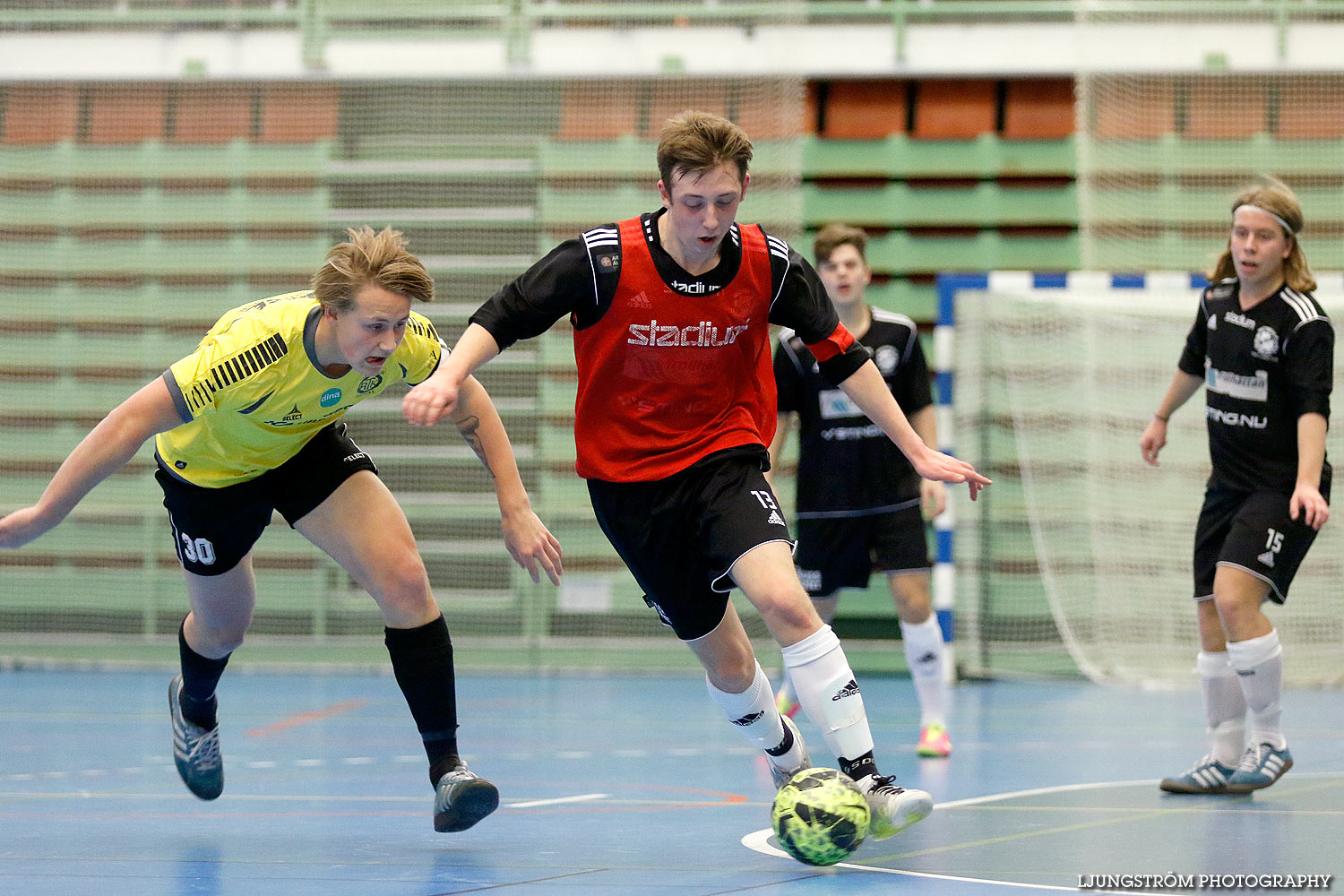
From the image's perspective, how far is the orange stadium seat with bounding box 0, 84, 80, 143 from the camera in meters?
10.8

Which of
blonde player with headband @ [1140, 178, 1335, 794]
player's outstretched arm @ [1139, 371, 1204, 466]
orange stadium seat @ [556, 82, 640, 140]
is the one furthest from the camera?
orange stadium seat @ [556, 82, 640, 140]

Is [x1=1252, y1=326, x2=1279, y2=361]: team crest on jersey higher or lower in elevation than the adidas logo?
higher

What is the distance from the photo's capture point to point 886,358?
6.21 metres

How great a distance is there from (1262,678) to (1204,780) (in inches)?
14.3

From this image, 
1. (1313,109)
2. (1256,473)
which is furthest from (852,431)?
(1313,109)

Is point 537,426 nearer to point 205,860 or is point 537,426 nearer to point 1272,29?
point 1272,29

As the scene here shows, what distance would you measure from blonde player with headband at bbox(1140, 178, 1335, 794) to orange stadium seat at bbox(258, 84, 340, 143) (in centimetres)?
745

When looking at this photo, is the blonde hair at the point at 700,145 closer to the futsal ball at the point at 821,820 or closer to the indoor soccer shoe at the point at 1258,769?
the futsal ball at the point at 821,820

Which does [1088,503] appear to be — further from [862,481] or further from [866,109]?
[862,481]

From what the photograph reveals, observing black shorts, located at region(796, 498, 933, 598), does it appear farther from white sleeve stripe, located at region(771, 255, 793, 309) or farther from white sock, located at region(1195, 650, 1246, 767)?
white sleeve stripe, located at region(771, 255, 793, 309)

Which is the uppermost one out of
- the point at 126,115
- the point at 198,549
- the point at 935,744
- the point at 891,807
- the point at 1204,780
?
the point at 126,115

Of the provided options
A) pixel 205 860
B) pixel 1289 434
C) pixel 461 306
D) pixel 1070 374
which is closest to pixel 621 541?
pixel 205 860

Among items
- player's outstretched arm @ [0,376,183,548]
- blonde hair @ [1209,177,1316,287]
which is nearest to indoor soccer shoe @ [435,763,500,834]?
player's outstretched arm @ [0,376,183,548]

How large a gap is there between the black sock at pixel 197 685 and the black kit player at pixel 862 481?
2.48 metres
